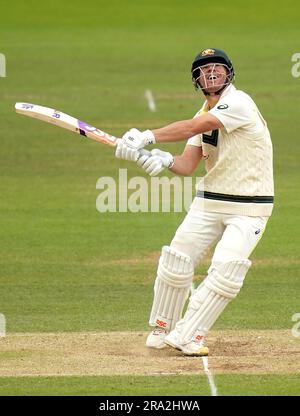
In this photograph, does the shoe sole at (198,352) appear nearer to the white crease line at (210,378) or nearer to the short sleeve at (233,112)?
the white crease line at (210,378)

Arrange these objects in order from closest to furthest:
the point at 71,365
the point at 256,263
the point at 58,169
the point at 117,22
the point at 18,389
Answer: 1. the point at 18,389
2. the point at 71,365
3. the point at 256,263
4. the point at 58,169
5. the point at 117,22

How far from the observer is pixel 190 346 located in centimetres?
971

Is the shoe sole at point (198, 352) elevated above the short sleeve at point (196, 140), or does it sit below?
below

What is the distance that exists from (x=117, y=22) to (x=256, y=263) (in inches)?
982

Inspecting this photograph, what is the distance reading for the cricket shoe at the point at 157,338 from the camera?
10.1 meters

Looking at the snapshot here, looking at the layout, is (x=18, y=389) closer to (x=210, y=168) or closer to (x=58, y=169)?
(x=210, y=168)

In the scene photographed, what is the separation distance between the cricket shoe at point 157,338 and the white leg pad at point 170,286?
0.05 meters

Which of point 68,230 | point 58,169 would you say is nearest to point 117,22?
point 58,169

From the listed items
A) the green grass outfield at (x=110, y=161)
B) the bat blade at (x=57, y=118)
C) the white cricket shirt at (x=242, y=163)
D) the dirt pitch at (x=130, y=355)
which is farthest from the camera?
the green grass outfield at (x=110, y=161)

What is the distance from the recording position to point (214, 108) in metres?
9.66

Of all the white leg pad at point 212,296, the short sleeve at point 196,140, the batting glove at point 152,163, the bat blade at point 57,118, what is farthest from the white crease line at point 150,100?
the white leg pad at point 212,296

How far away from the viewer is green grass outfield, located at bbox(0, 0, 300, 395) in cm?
1158

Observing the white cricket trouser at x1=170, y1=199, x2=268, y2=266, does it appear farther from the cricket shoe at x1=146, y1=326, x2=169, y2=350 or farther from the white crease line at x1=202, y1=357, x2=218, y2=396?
the white crease line at x1=202, y1=357, x2=218, y2=396
